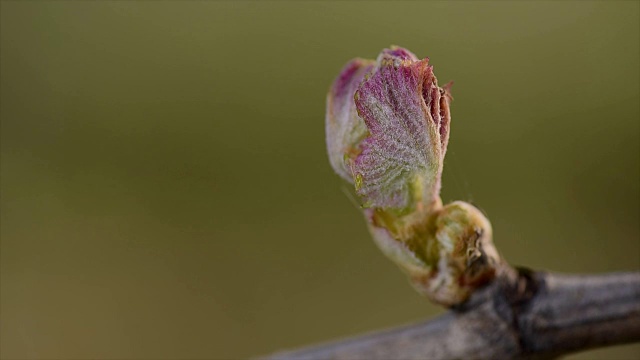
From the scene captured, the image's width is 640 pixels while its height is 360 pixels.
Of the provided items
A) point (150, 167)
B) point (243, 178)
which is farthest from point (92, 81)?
point (243, 178)

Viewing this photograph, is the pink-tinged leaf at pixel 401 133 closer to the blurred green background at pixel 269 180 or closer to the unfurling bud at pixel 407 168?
the unfurling bud at pixel 407 168

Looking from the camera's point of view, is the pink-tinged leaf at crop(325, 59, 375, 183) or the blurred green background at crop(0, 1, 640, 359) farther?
the blurred green background at crop(0, 1, 640, 359)

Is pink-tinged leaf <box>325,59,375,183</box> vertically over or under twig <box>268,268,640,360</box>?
over

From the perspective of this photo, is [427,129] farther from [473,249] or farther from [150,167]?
[150,167]

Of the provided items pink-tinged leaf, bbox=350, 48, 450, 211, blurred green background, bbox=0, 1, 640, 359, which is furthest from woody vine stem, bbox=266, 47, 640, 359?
blurred green background, bbox=0, 1, 640, 359

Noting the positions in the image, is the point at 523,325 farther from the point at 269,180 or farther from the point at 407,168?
the point at 269,180

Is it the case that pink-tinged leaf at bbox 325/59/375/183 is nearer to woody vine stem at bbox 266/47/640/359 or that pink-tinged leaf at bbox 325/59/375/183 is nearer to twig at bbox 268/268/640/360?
woody vine stem at bbox 266/47/640/359
